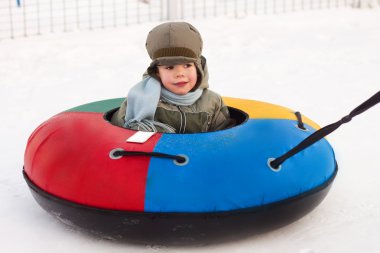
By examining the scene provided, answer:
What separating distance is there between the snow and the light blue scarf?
1.63ft

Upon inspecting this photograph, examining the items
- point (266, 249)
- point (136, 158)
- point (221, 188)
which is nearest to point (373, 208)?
point (266, 249)

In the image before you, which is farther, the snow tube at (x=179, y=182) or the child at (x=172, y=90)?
the child at (x=172, y=90)

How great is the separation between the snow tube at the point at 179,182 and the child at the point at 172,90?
177 mm

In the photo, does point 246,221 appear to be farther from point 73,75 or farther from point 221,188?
point 73,75

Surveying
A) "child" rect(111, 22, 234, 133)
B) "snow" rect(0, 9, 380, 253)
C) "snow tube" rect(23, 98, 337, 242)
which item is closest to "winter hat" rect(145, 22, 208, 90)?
"child" rect(111, 22, 234, 133)

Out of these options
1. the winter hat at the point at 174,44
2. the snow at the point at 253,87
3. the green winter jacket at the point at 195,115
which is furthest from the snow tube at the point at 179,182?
the winter hat at the point at 174,44

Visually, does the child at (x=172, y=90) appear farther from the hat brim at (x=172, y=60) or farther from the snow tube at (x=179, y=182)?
the snow tube at (x=179, y=182)

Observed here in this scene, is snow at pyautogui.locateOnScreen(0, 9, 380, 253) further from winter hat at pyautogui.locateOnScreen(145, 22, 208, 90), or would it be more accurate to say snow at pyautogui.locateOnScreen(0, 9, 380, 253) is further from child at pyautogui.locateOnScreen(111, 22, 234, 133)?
winter hat at pyautogui.locateOnScreen(145, 22, 208, 90)

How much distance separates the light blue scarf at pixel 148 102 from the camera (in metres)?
3.05

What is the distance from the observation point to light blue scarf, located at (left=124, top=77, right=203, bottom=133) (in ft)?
10.0

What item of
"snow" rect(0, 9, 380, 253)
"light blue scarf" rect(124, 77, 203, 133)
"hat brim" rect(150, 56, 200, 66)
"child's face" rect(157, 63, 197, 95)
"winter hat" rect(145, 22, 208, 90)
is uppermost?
"winter hat" rect(145, 22, 208, 90)

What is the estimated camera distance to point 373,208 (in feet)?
10.4

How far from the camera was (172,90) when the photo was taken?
3.12 metres

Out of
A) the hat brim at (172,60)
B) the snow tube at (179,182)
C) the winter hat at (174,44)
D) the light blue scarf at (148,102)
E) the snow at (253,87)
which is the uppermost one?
the winter hat at (174,44)
